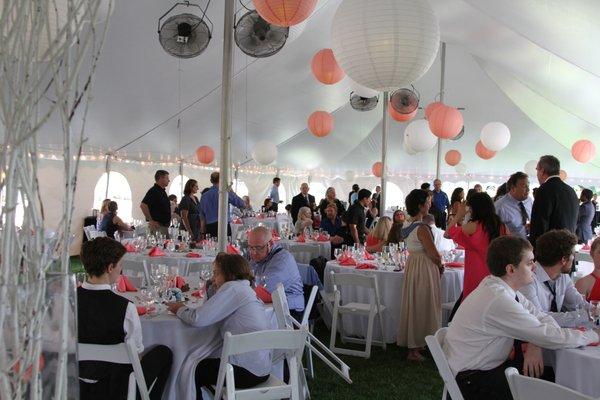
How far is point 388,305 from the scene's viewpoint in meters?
5.30

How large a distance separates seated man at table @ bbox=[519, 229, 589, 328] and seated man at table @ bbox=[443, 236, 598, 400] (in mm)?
182

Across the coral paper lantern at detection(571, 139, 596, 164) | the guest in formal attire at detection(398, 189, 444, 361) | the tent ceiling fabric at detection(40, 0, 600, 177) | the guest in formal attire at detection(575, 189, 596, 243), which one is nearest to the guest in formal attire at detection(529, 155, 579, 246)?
the guest in formal attire at detection(398, 189, 444, 361)

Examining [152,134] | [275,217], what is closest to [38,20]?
[152,134]

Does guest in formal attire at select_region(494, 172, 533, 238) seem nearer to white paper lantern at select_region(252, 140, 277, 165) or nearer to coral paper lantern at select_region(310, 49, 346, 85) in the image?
coral paper lantern at select_region(310, 49, 346, 85)

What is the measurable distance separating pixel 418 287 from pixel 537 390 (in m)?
2.98

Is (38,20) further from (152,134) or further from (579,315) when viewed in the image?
(152,134)

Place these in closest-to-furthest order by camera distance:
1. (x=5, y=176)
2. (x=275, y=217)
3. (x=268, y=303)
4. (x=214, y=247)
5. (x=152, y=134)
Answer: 1. (x=5, y=176)
2. (x=268, y=303)
3. (x=214, y=247)
4. (x=152, y=134)
5. (x=275, y=217)

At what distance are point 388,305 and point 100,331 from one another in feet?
10.5

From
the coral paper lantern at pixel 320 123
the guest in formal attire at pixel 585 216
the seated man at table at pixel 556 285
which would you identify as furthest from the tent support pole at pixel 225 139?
the guest in formal attire at pixel 585 216

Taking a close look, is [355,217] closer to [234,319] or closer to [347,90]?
[234,319]

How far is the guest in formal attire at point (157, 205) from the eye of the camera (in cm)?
745

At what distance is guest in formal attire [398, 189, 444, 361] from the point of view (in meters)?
4.81

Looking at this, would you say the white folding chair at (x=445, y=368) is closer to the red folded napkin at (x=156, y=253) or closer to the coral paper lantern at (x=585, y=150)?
the red folded napkin at (x=156, y=253)

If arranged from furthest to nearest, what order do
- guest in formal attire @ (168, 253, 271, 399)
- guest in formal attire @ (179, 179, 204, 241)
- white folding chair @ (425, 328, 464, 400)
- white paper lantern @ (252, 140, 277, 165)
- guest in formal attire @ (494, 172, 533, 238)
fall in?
white paper lantern @ (252, 140, 277, 165) → guest in formal attire @ (179, 179, 204, 241) → guest in formal attire @ (494, 172, 533, 238) → guest in formal attire @ (168, 253, 271, 399) → white folding chair @ (425, 328, 464, 400)
